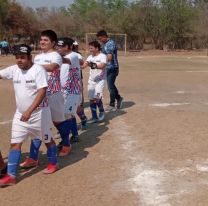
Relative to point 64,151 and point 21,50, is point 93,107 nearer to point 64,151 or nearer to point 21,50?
point 64,151

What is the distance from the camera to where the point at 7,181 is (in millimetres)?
5340

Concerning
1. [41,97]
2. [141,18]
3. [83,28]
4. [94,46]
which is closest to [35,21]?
[83,28]

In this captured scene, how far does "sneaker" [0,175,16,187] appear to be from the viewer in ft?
17.4

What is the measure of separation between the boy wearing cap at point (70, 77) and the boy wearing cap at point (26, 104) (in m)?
1.40

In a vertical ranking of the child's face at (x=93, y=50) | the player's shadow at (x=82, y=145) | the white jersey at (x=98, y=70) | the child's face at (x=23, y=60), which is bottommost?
the player's shadow at (x=82, y=145)

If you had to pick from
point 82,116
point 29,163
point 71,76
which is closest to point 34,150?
point 29,163

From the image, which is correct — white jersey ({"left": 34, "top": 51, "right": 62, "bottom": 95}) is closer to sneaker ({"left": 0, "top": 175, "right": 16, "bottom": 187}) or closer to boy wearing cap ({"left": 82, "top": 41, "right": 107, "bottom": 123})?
sneaker ({"left": 0, "top": 175, "right": 16, "bottom": 187})

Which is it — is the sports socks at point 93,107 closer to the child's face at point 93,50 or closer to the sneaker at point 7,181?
the child's face at point 93,50

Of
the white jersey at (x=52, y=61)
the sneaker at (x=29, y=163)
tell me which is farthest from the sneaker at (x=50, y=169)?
the white jersey at (x=52, y=61)

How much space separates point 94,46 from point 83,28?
47998 millimetres

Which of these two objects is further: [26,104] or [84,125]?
[84,125]

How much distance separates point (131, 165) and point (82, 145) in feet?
4.43

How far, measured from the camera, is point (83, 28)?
55969 millimetres

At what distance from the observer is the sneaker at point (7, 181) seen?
532 centimetres
